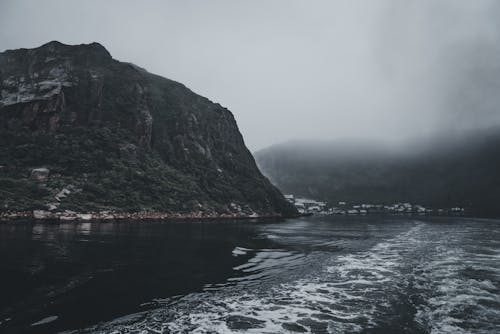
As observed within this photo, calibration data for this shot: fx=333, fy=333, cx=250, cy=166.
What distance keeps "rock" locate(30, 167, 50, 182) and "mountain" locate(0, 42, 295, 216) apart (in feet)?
1.45

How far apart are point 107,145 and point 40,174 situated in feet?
112

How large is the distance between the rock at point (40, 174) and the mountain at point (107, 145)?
0.44 metres

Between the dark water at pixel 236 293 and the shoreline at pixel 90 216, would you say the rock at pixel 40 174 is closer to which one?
the shoreline at pixel 90 216

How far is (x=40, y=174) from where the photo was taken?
276 ft

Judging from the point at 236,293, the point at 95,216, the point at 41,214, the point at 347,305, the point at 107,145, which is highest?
the point at 107,145

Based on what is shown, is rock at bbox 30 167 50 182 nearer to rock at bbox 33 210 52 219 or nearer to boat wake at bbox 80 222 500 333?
rock at bbox 33 210 52 219

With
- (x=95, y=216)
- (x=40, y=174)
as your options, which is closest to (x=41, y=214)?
(x=95, y=216)

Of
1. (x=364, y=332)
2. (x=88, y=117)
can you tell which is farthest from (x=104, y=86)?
(x=364, y=332)

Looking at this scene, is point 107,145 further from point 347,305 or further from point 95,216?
point 347,305

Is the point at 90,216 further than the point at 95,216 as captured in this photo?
No

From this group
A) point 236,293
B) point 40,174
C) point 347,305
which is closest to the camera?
point 347,305

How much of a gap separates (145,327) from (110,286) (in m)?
7.27

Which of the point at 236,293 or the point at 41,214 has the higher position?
the point at 41,214

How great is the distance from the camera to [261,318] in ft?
47.9
